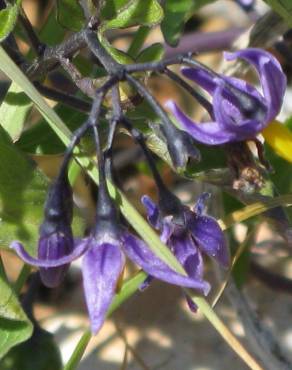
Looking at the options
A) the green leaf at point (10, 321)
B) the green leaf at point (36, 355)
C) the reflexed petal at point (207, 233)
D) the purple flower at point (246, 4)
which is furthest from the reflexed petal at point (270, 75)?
the purple flower at point (246, 4)

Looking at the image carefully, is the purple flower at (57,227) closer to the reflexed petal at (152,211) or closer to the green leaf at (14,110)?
the reflexed petal at (152,211)

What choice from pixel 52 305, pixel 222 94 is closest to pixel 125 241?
pixel 222 94

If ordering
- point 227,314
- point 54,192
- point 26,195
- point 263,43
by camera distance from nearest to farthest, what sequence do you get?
point 54,192
point 26,195
point 263,43
point 227,314

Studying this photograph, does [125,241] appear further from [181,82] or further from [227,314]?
[227,314]

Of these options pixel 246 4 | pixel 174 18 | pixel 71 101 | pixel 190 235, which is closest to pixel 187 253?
pixel 190 235

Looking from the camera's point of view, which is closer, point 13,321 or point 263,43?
point 13,321
